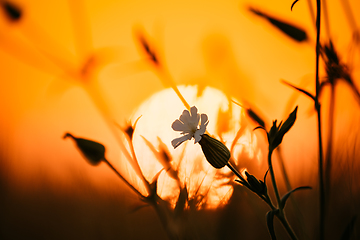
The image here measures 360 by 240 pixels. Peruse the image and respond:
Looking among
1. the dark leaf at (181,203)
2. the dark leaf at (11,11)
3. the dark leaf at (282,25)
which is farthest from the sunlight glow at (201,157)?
the dark leaf at (11,11)

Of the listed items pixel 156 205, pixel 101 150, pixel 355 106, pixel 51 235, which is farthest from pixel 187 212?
pixel 51 235

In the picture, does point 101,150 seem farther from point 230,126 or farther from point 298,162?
point 298,162

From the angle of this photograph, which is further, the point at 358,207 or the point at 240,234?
the point at 240,234

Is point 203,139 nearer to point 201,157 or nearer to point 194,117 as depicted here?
point 194,117

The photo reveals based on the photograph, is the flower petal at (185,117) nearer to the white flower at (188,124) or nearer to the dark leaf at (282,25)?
the white flower at (188,124)

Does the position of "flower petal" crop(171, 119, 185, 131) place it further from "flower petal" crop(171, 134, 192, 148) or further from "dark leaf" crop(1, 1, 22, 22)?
"dark leaf" crop(1, 1, 22, 22)

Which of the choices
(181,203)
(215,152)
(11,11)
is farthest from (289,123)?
(11,11)

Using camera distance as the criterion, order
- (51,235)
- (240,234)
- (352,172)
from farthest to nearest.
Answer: (51,235)
(240,234)
(352,172)
